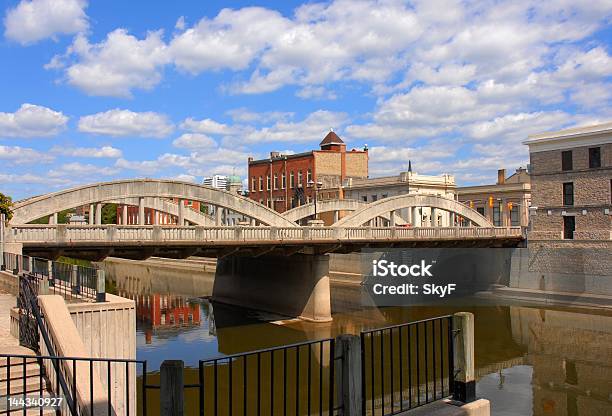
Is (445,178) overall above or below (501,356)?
above

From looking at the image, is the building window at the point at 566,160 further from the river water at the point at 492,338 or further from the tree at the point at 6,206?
the tree at the point at 6,206

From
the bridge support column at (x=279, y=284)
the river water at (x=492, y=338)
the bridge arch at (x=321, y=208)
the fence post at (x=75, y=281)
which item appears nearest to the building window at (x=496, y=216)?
the bridge arch at (x=321, y=208)

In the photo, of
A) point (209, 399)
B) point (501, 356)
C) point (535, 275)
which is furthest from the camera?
point (535, 275)


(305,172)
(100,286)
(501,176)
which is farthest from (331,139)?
(100,286)

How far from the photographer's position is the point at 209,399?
1914 cm

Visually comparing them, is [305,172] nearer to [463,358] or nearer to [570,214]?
[570,214]

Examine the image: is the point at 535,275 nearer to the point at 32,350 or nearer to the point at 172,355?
the point at 172,355

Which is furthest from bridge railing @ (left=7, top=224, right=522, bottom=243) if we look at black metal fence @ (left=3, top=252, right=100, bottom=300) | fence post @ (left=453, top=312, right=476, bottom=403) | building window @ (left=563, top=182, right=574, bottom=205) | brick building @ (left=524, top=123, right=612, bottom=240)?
fence post @ (left=453, top=312, right=476, bottom=403)

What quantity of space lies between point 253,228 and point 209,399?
11.0 metres

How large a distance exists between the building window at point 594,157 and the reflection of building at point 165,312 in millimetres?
27155

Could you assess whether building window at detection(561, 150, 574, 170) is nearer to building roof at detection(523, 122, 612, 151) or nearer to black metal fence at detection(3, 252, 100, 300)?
building roof at detection(523, 122, 612, 151)

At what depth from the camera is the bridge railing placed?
2289cm

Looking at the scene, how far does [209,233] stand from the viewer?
27.5 metres

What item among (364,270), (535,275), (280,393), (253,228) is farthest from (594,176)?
(280,393)
